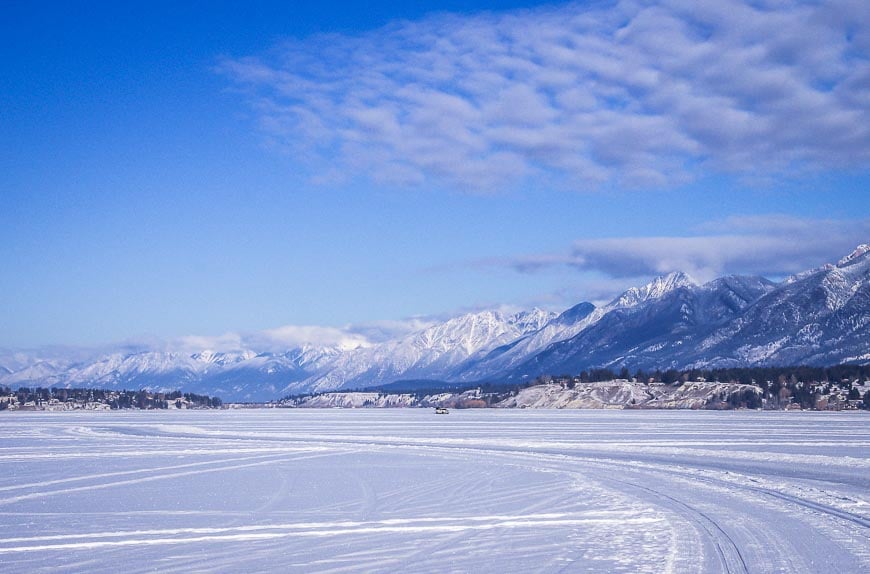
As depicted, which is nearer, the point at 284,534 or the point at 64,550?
the point at 64,550

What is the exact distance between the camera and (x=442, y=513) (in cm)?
2469

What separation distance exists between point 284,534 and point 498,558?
6.27 meters

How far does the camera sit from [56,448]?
57.5m

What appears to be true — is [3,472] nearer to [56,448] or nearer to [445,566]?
[56,448]

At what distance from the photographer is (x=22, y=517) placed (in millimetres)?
24453

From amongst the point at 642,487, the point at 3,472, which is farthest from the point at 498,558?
the point at 3,472

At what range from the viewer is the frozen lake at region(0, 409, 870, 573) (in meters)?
17.8

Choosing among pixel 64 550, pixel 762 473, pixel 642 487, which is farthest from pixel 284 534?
pixel 762 473

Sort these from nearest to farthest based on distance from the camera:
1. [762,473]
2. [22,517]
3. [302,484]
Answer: [22,517], [302,484], [762,473]

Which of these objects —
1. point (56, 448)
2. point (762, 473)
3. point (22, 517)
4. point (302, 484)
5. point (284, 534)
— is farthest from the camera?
point (56, 448)

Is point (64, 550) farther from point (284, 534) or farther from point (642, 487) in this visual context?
point (642, 487)

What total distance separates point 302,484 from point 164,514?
8.47 m

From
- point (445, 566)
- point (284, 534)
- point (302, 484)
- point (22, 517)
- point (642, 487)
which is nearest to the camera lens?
point (445, 566)

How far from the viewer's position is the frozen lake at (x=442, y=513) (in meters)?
17.8
